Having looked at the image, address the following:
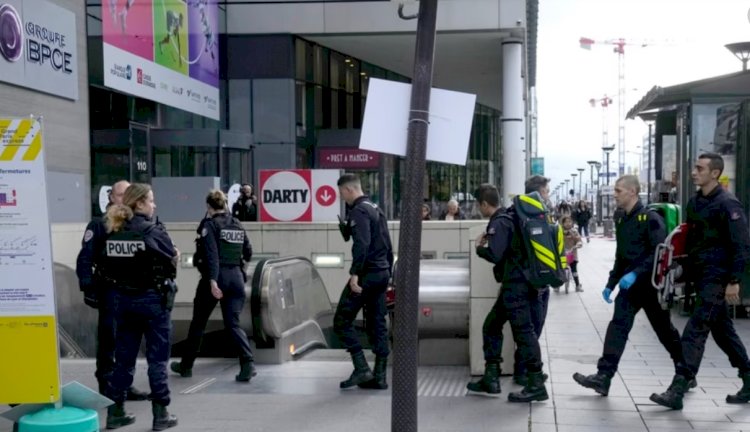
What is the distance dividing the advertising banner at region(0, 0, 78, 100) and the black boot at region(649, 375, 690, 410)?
10.1 meters

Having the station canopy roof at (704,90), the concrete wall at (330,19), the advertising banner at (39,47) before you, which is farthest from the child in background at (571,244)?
the concrete wall at (330,19)

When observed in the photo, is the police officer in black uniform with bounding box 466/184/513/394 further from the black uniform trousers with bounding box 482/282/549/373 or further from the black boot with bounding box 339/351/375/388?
the black boot with bounding box 339/351/375/388

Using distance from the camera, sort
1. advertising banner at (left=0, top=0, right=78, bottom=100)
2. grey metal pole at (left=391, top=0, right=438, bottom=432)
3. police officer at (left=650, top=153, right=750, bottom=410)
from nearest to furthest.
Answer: grey metal pole at (left=391, top=0, right=438, bottom=432) < police officer at (left=650, top=153, right=750, bottom=410) < advertising banner at (left=0, top=0, right=78, bottom=100)

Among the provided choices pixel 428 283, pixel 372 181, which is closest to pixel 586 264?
pixel 372 181

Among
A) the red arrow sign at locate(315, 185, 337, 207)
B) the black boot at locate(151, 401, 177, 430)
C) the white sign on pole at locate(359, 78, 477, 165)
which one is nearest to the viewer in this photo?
the white sign on pole at locate(359, 78, 477, 165)

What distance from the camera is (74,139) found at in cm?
1520

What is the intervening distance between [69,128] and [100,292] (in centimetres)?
849

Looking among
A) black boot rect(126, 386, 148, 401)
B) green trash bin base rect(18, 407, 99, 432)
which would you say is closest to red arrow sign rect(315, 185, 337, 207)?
black boot rect(126, 386, 148, 401)

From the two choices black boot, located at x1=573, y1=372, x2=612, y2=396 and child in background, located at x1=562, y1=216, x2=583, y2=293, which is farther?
child in background, located at x1=562, y1=216, x2=583, y2=293

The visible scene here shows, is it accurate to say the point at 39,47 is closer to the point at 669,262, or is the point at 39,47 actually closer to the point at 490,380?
the point at 490,380

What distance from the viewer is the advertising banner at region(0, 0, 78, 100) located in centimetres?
1293

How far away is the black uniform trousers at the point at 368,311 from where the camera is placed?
7.81m

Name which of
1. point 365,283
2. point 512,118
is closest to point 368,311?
point 365,283

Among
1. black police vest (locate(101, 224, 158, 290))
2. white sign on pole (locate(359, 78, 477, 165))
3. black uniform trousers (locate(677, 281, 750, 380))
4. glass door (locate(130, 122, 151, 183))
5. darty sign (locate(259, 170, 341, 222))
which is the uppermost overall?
glass door (locate(130, 122, 151, 183))
